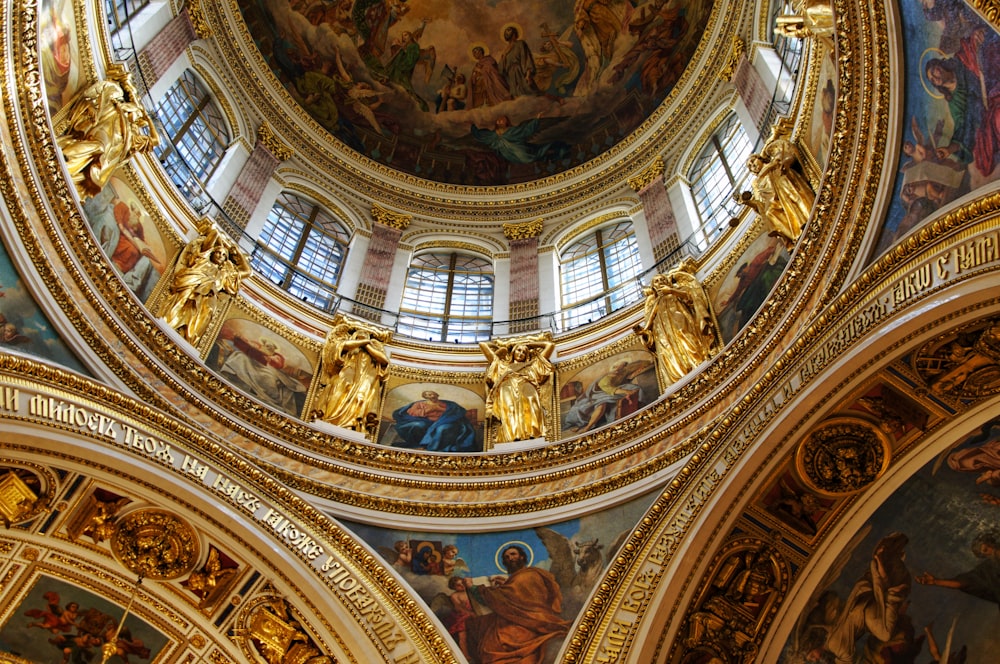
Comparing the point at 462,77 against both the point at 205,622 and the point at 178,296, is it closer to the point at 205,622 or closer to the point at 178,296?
the point at 178,296

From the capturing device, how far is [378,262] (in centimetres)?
2031

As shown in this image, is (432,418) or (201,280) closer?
(201,280)

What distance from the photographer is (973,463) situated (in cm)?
1044

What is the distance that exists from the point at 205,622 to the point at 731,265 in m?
9.74

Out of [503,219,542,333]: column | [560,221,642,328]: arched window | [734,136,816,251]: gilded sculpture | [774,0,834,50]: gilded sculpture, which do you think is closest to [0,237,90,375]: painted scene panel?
[503,219,542,333]: column

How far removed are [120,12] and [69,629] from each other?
11.6 metres

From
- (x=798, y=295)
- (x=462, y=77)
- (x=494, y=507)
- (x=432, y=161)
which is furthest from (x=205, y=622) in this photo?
(x=462, y=77)

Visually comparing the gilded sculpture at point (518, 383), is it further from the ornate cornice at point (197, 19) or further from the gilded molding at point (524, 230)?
the ornate cornice at point (197, 19)

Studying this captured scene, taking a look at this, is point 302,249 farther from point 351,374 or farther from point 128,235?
point 128,235

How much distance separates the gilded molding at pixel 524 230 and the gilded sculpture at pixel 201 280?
745 cm

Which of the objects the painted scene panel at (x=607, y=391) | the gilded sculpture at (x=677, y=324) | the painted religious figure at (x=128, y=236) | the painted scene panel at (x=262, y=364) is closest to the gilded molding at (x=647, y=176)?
the gilded sculpture at (x=677, y=324)

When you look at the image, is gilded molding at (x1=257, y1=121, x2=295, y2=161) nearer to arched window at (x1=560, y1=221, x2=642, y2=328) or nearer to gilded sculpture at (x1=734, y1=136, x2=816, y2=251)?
arched window at (x1=560, y1=221, x2=642, y2=328)

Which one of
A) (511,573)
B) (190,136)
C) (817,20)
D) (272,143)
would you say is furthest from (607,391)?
(272,143)

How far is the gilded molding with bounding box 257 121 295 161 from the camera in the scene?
21641 millimetres
